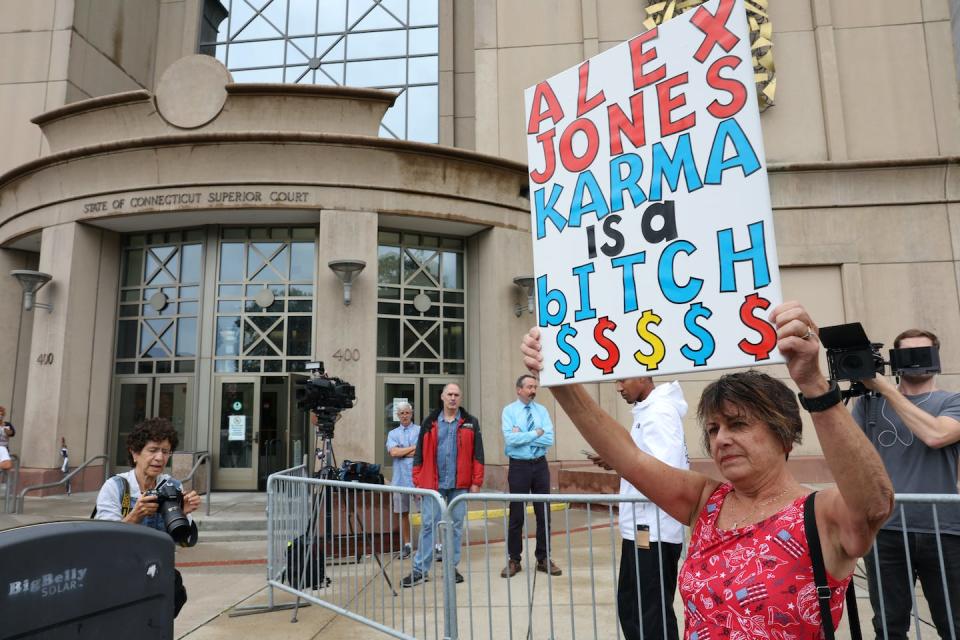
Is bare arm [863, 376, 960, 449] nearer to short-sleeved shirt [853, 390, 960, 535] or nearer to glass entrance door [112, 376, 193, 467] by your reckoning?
short-sleeved shirt [853, 390, 960, 535]

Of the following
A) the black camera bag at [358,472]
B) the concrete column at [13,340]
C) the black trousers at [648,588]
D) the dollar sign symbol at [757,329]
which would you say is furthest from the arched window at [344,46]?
the dollar sign symbol at [757,329]

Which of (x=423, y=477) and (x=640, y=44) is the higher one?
(x=640, y=44)

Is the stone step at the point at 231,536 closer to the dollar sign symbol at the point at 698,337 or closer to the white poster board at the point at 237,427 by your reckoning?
the white poster board at the point at 237,427

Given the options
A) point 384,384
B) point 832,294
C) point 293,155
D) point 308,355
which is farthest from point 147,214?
point 832,294

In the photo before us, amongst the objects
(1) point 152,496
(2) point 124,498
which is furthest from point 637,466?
(2) point 124,498

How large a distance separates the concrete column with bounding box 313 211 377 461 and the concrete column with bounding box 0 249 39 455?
8.44m

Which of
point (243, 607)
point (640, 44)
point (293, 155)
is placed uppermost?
point (293, 155)

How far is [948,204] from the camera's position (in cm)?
1408

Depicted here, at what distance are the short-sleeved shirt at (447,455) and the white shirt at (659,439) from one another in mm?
3231

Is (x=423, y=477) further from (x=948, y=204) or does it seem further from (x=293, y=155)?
(x=948, y=204)

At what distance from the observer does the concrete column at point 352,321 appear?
12.2 m

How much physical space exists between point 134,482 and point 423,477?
358 centimetres

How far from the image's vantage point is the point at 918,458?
345cm

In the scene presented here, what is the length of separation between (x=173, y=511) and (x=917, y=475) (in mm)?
3971
